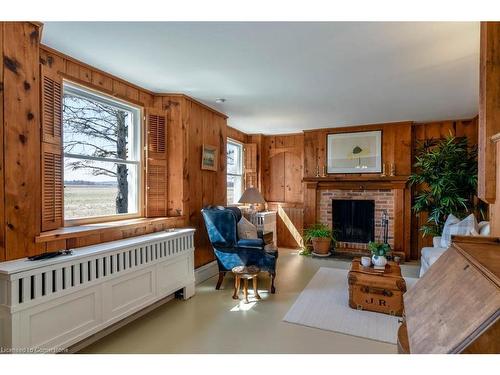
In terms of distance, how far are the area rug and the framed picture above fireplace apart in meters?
2.44

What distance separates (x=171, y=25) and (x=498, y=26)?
2015 mm

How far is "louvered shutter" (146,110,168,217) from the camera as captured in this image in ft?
Answer: 10.3

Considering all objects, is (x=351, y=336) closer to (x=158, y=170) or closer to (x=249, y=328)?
(x=249, y=328)

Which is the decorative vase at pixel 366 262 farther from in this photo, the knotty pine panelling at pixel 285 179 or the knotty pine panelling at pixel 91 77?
the knotty pine panelling at pixel 91 77

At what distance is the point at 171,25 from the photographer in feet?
5.96

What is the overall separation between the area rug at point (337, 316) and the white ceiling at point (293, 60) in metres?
2.39

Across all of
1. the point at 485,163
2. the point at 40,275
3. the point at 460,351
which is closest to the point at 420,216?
the point at 485,163

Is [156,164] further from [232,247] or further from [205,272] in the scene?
[205,272]

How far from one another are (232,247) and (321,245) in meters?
2.28

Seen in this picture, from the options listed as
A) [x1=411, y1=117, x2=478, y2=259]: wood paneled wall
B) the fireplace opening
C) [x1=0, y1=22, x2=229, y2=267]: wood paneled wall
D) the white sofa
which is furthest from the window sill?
[x1=411, y1=117, x2=478, y2=259]: wood paneled wall

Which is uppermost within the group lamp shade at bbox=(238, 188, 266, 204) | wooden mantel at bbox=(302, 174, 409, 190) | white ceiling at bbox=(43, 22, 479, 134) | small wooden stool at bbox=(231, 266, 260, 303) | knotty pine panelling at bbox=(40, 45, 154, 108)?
white ceiling at bbox=(43, 22, 479, 134)

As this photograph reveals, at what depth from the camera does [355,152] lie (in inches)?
195

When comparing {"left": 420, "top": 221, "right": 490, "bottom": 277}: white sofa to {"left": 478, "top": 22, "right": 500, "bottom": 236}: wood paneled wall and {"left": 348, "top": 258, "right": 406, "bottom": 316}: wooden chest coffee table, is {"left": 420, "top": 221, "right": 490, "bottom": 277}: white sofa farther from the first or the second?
{"left": 478, "top": 22, "right": 500, "bottom": 236}: wood paneled wall

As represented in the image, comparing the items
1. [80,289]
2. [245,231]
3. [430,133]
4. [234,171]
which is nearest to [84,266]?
[80,289]
